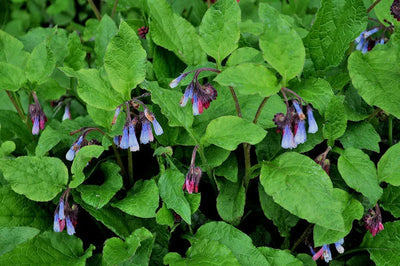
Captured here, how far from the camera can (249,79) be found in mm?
1704

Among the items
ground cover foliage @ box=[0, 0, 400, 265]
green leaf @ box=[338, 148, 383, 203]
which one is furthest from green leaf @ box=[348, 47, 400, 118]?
green leaf @ box=[338, 148, 383, 203]

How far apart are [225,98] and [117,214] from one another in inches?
29.5

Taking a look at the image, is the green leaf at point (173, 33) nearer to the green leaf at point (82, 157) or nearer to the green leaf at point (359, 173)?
the green leaf at point (82, 157)

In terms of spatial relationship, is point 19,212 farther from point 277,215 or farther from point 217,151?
point 277,215

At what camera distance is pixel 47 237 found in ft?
6.93

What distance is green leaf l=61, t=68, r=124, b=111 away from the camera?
2.06 m

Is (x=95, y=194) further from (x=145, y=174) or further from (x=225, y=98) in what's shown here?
(x=225, y=98)

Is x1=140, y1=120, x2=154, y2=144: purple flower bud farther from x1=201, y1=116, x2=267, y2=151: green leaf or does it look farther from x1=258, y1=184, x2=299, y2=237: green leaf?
x1=258, y1=184, x2=299, y2=237: green leaf

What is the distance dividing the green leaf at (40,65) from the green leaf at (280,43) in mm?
1149

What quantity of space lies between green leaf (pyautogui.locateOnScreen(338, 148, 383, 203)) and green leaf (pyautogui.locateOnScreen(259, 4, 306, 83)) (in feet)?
1.60

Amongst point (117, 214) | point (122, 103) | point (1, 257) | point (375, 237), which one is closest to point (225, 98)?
point (122, 103)

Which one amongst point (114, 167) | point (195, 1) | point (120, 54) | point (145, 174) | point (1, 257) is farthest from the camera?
point (195, 1)

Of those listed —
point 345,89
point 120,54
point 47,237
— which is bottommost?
point 47,237

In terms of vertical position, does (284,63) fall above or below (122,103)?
above
